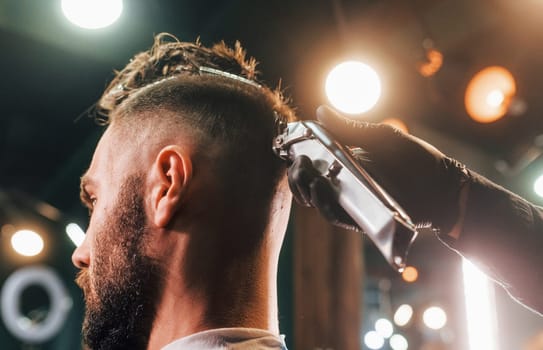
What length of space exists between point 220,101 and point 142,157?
0.66 feet

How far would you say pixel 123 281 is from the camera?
3.20ft

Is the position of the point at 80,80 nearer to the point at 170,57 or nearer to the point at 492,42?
the point at 170,57

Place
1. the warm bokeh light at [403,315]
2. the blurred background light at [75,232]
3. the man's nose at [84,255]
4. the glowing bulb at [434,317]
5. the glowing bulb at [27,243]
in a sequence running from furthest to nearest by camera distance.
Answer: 1. the warm bokeh light at [403,315]
2. the glowing bulb at [434,317]
3. the glowing bulb at [27,243]
4. the blurred background light at [75,232]
5. the man's nose at [84,255]

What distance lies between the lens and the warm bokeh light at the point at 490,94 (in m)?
2.42

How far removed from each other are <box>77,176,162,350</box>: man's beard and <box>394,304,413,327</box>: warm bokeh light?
19.6 ft

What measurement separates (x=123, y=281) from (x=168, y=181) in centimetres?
21

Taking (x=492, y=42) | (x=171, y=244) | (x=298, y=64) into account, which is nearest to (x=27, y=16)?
(x=298, y=64)

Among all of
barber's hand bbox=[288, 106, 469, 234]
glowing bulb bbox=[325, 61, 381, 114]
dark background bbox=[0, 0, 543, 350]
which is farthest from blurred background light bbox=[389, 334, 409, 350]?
barber's hand bbox=[288, 106, 469, 234]

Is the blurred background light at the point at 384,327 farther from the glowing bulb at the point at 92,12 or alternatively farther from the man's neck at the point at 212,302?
the man's neck at the point at 212,302

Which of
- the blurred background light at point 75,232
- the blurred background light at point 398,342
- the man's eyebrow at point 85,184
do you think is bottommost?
the man's eyebrow at point 85,184

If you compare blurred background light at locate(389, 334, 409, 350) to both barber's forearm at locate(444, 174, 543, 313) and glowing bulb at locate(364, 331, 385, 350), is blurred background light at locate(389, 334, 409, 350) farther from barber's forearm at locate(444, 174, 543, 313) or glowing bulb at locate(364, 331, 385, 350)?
barber's forearm at locate(444, 174, 543, 313)

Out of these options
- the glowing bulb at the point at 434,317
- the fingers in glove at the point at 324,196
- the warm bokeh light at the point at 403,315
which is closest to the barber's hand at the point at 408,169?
the fingers in glove at the point at 324,196

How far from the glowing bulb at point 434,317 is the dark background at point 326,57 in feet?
8.06

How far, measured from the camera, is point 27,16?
2576mm
